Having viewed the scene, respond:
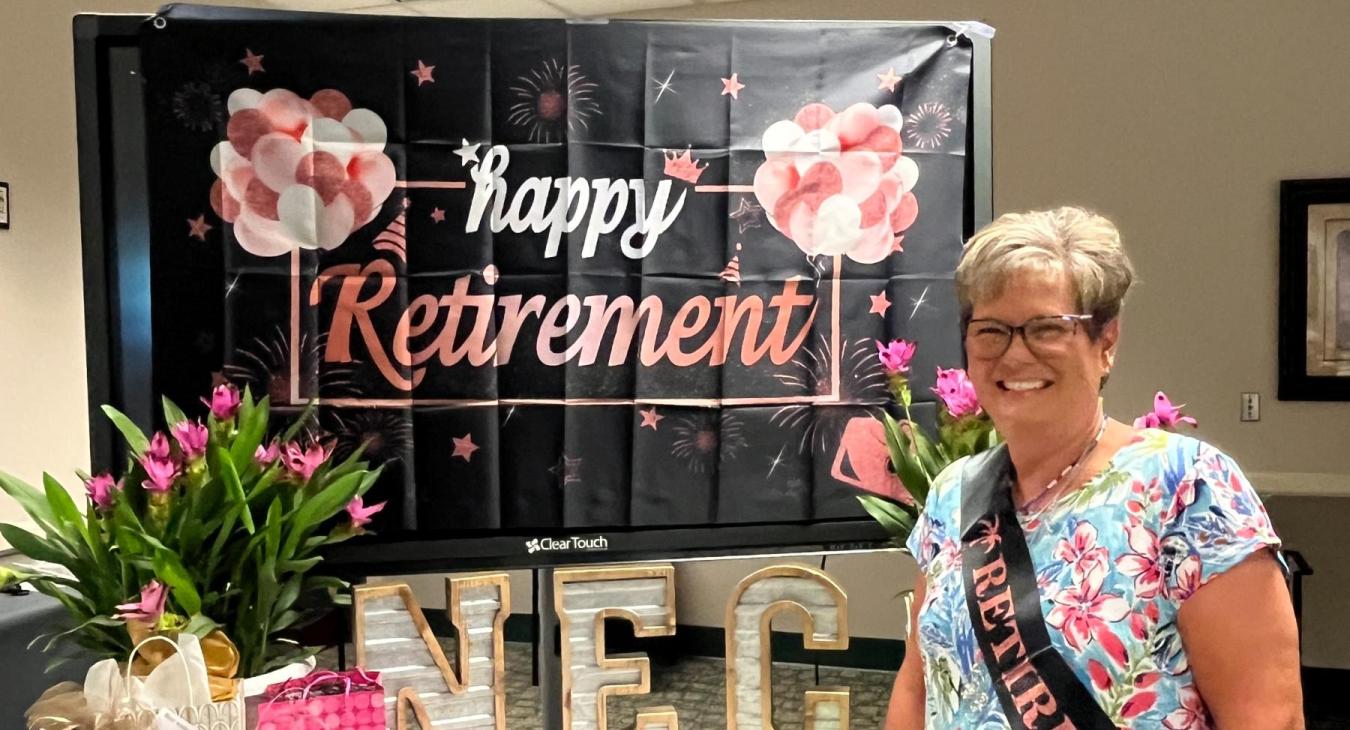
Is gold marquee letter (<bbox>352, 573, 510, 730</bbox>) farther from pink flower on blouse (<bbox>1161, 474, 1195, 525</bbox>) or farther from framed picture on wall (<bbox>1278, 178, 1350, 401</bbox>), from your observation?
framed picture on wall (<bbox>1278, 178, 1350, 401</bbox>)

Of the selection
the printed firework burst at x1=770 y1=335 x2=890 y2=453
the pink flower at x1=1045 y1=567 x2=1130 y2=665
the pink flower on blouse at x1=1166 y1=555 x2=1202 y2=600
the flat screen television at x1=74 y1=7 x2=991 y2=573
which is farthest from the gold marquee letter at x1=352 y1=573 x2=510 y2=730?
the pink flower on blouse at x1=1166 y1=555 x2=1202 y2=600

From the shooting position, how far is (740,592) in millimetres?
2062

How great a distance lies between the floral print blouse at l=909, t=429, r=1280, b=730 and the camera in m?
1.09

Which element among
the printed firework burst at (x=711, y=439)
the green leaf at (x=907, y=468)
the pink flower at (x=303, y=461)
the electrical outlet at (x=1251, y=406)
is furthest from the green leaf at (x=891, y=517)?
the electrical outlet at (x=1251, y=406)

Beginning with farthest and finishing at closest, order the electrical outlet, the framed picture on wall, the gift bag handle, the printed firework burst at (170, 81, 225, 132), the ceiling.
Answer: the ceiling < the electrical outlet < the framed picture on wall < the printed firework burst at (170, 81, 225, 132) < the gift bag handle

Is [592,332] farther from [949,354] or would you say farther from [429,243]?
[949,354]

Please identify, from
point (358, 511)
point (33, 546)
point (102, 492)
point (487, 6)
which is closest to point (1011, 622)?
point (358, 511)

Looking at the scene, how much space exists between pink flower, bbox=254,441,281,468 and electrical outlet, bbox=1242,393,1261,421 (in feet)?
12.0

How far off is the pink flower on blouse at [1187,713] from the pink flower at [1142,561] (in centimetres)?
11

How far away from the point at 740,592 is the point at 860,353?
533 mm

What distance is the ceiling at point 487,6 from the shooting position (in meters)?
4.40

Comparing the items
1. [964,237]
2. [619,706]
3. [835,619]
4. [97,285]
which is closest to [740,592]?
[835,619]

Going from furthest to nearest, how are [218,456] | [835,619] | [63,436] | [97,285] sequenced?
[63,436] → [835,619] → [97,285] → [218,456]

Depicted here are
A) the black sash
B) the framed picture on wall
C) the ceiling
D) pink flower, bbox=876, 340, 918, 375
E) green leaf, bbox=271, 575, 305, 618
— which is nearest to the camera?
the black sash
